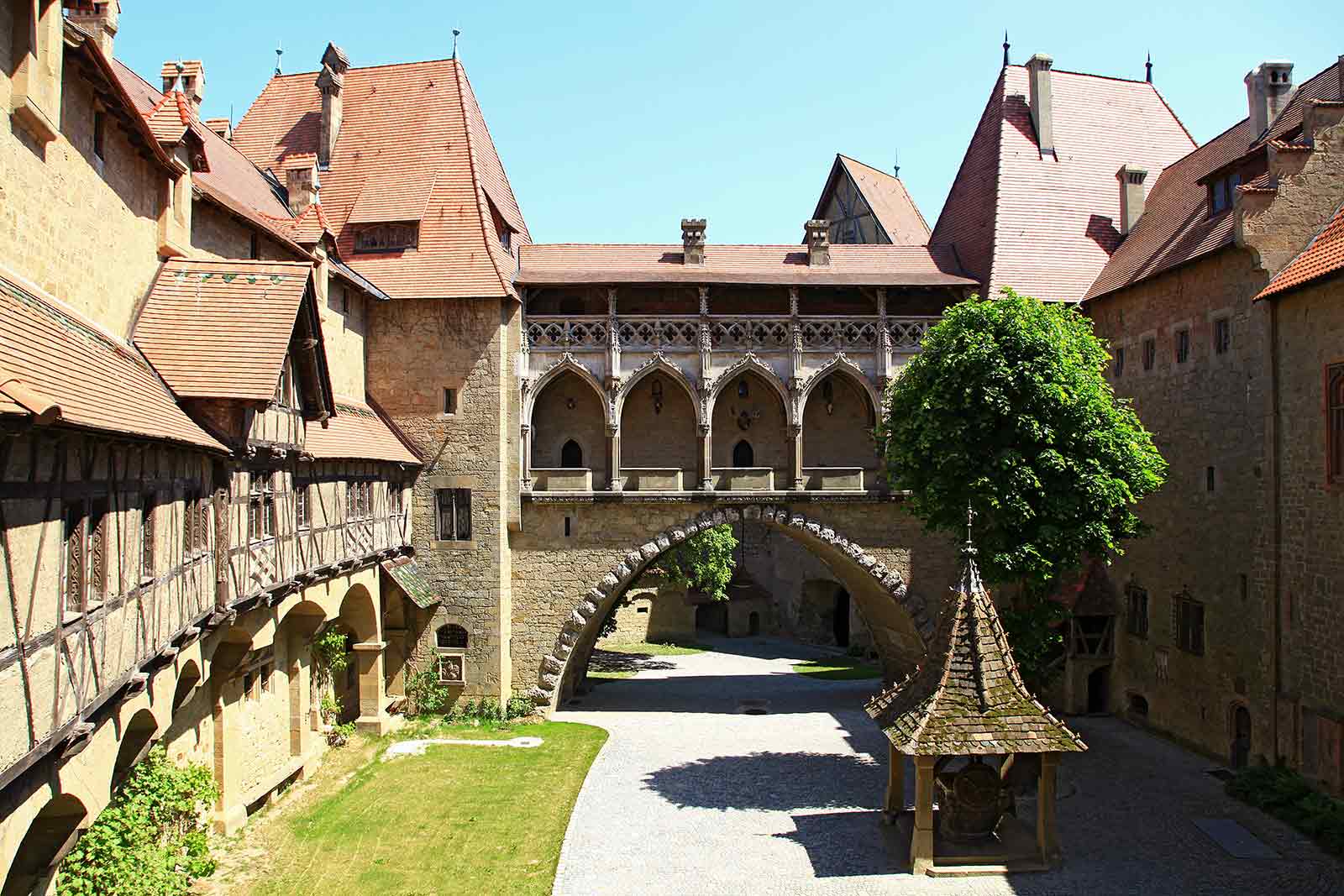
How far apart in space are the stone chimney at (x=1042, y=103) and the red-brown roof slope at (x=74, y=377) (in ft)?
84.8

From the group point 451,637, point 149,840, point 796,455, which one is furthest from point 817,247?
point 149,840

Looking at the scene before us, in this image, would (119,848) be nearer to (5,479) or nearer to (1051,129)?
(5,479)

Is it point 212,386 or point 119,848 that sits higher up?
point 212,386

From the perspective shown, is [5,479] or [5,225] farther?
[5,225]

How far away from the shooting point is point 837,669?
129ft

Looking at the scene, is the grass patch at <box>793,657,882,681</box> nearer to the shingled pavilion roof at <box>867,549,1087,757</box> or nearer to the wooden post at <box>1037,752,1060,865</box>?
the wooden post at <box>1037,752,1060,865</box>

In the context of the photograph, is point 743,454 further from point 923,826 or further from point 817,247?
point 923,826

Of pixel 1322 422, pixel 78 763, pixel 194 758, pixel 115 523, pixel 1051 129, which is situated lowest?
pixel 194 758

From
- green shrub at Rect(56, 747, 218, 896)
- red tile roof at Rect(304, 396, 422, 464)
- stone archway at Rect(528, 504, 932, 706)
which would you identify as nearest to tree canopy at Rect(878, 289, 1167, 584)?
stone archway at Rect(528, 504, 932, 706)

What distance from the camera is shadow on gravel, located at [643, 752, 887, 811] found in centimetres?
2125

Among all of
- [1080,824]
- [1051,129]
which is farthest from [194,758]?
[1051,129]

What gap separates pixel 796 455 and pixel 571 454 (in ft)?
20.5

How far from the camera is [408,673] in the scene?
Result: 90.8ft

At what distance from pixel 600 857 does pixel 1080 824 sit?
8.06 m
